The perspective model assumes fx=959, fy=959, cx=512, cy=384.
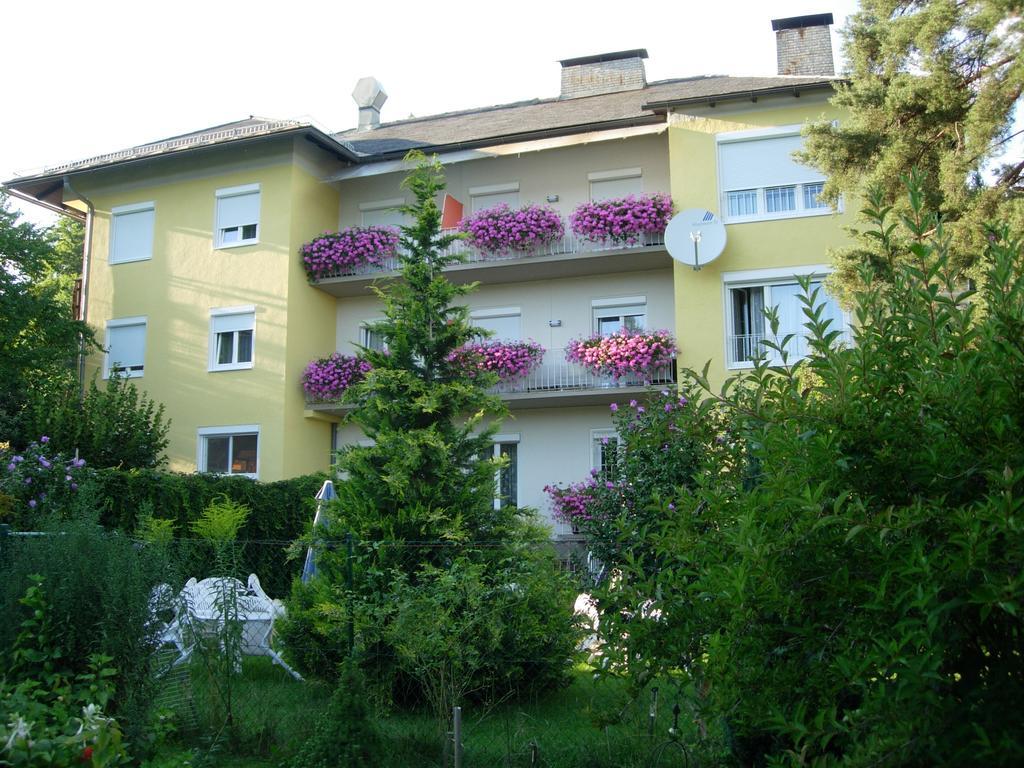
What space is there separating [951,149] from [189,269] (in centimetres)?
1651

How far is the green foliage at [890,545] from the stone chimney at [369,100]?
24775 mm

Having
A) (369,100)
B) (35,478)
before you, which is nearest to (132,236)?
(369,100)

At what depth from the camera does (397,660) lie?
776 centimetres

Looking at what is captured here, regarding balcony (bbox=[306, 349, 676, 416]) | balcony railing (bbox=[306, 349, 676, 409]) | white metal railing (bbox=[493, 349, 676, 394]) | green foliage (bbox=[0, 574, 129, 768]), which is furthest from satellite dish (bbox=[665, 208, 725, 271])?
green foliage (bbox=[0, 574, 129, 768])

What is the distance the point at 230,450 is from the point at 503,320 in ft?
22.2

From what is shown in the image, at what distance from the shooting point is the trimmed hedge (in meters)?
14.7

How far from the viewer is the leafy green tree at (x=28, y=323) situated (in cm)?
2009

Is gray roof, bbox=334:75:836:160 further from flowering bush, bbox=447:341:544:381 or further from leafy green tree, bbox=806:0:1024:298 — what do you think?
flowering bush, bbox=447:341:544:381

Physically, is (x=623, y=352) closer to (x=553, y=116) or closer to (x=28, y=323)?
(x=553, y=116)

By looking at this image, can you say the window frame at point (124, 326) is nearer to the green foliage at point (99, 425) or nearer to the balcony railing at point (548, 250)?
the green foliage at point (99, 425)

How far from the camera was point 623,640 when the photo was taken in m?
4.27

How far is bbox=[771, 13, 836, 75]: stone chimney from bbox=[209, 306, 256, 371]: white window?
1338cm

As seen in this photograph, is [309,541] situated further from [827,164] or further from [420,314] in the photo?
[827,164]

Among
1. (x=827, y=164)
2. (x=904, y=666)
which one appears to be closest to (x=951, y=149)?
(x=827, y=164)
